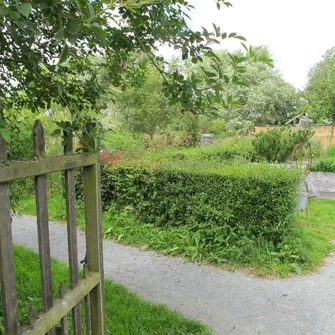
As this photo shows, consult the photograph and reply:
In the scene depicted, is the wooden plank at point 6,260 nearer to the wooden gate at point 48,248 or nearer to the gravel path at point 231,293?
the wooden gate at point 48,248

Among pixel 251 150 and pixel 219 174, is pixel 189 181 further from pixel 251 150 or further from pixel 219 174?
pixel 251 150

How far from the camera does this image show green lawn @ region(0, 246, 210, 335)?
2686 mm

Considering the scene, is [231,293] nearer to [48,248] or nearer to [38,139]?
[48,248]

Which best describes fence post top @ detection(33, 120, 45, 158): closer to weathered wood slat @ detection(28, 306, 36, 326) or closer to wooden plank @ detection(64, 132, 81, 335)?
wooden plank @ detection(64, 132, 81, 335)

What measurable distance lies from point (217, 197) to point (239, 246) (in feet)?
2.39

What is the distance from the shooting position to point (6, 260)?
3.52 feet

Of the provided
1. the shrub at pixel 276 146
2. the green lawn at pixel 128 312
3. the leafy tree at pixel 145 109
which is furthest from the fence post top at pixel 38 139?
the leafy tree at pixel 145 109

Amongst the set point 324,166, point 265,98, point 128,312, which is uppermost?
point 265,98

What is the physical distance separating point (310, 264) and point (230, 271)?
3.43 feet

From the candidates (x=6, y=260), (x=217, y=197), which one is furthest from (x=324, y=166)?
(x=6, y=260)

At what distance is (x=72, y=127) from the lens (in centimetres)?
134

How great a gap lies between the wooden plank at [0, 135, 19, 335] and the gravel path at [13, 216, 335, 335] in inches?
85.1

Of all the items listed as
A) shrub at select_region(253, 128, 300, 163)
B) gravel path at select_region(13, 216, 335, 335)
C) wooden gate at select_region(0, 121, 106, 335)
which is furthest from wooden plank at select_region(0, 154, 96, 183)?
shrub at select_region(253, 128, 300, 163)

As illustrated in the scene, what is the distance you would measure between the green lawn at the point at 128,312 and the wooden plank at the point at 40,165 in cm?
173
